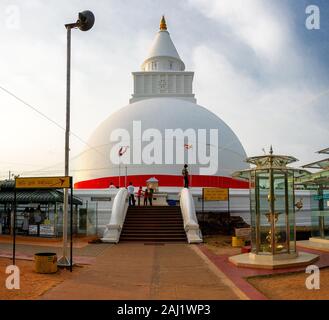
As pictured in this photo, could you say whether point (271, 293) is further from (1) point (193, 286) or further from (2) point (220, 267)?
(2) point (220, 267)

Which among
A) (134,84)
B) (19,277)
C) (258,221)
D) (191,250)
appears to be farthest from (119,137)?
(19,277)

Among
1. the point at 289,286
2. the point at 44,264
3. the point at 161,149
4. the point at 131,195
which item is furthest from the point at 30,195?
the point at 289,286

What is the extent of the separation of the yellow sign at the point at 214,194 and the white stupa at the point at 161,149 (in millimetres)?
6058

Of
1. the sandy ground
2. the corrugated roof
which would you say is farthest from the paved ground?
the corrugated roof

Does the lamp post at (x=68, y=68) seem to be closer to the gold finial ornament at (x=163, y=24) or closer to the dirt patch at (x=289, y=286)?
the dirt patch at (x=289, y=286)

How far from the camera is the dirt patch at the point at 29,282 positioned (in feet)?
25.3

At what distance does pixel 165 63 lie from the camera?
3856 cm

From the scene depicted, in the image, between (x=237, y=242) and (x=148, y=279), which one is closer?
(x=148, y=279)

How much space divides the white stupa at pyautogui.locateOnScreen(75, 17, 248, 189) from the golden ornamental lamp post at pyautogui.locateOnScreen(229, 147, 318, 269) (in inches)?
532

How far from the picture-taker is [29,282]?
8.97m

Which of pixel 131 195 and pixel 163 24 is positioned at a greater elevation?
pixel 163 24

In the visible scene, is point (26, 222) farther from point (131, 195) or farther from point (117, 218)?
point (131, 195)

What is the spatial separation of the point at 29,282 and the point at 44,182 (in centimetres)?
276
